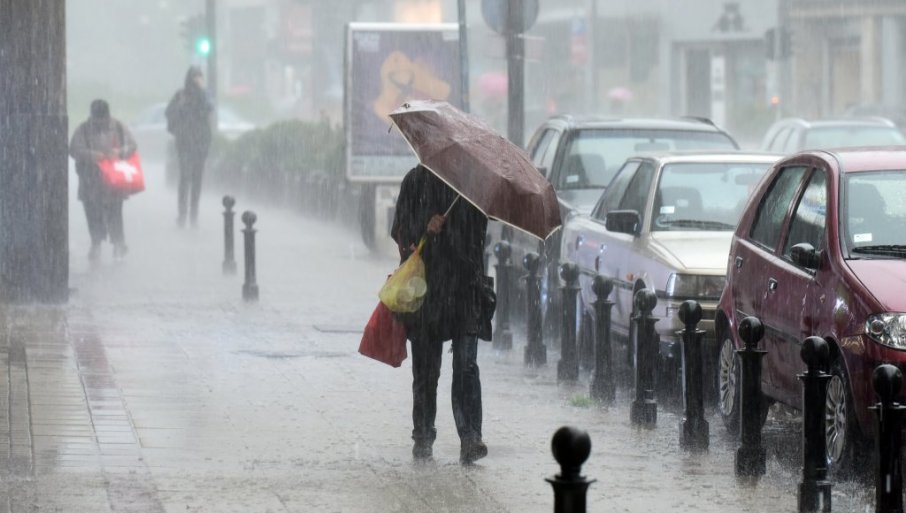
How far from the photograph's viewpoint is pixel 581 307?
1365cm

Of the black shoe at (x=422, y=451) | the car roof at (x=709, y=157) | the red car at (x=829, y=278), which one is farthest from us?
the car roof at (x=709, y=157)

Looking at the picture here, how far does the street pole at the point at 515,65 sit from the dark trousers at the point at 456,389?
8439mm

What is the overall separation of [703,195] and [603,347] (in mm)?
2052

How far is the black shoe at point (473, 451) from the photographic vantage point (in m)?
9.16

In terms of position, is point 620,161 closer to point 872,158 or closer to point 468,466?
point 872,158

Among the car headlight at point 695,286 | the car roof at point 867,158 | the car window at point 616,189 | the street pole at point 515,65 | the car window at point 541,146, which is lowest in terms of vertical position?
the car headlight at point 695,286

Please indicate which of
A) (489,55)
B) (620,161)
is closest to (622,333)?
(620,161)

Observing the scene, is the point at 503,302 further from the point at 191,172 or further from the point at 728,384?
the point at 191,172

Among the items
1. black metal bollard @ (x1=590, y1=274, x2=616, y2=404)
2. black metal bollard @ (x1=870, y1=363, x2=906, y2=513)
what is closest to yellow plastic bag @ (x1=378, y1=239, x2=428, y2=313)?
black metal bollard @ (x1=590, y1=274, x2=616, y2=404)

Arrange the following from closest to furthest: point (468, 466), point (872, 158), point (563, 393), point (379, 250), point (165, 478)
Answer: point (165, 478) → point (468, 466) → point (872, 158) → point (563, 393) → point (379, 250)

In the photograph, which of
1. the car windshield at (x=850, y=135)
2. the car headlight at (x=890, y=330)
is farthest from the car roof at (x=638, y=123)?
the car windshield at (x=850, y=135)

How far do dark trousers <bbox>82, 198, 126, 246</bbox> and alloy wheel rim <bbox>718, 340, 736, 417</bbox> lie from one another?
438 inches

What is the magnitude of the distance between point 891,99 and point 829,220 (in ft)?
146

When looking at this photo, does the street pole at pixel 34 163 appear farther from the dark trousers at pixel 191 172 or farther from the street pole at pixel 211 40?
the street pole at pixel 211 40
